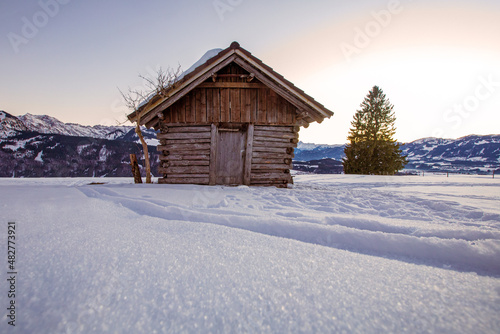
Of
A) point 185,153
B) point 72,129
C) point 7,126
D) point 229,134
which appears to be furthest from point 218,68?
point 72,129

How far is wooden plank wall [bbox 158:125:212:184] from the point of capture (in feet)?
22.1

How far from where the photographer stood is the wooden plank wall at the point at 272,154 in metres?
6.93

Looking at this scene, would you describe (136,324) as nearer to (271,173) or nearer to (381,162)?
(271,173)

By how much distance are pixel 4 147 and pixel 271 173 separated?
47.1 metres

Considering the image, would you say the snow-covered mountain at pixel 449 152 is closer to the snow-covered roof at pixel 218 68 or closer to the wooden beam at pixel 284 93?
the wooden beam at pixel 284 93

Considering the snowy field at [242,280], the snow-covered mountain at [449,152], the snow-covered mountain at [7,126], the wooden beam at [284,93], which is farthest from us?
the snow-covered mountain at [449,152]

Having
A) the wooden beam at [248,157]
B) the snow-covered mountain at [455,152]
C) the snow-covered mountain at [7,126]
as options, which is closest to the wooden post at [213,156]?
the wooden beam at [248,157]

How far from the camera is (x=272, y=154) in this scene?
705 cm

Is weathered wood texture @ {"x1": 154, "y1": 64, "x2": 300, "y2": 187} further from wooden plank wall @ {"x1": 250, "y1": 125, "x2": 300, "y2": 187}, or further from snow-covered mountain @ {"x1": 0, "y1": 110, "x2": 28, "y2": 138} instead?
snow-covered mountain @ {"x1": 0, "y1": 110, "x2": 28, "y2": 138}

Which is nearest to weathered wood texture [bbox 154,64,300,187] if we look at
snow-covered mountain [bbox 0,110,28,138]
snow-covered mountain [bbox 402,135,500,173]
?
snow-covered mountain [bbox 0,110,28,138]

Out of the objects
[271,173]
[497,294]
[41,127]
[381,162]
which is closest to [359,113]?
[381,162]

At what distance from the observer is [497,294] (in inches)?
35.9

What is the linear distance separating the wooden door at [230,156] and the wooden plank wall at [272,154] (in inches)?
16.5

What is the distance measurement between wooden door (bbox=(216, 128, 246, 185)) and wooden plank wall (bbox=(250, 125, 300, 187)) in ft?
1.38
